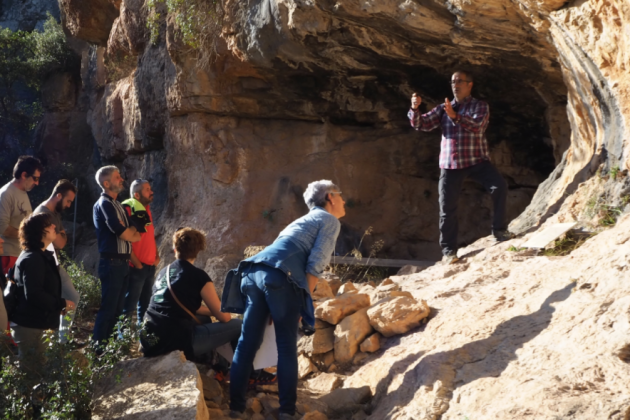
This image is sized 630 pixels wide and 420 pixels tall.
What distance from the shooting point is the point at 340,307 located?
4.64 m

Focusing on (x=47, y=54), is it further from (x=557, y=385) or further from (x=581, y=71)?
(x=557, y=385)

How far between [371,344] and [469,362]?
2.98 feet

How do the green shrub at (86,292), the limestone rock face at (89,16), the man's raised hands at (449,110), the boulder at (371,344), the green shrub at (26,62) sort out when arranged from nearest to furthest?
the boulder at (371,344), the man's raised hands at (449,110), the green shrub at (86,292), the limestone rock face at (89,16), the green shrub at (26,62)

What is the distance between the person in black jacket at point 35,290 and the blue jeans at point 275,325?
1.14m

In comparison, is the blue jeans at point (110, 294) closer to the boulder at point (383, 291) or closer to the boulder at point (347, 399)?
the boulder at point (347, 399)

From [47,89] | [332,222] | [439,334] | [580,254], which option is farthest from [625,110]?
[47,89]

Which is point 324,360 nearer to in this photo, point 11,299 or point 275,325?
point 275,325

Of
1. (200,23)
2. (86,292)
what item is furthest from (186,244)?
(200,23)

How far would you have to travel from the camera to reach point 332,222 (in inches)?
141

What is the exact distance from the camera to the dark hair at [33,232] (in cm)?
377

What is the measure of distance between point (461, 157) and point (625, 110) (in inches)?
51.3

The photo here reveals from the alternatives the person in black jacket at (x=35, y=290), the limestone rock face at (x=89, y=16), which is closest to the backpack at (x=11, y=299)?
the person in black jacket at (x=35, y=290)

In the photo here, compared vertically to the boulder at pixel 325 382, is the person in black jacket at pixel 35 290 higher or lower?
higher

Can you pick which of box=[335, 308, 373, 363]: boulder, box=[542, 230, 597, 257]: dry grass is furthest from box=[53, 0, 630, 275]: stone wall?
box=[335, 308, 373, 363]: boulder
